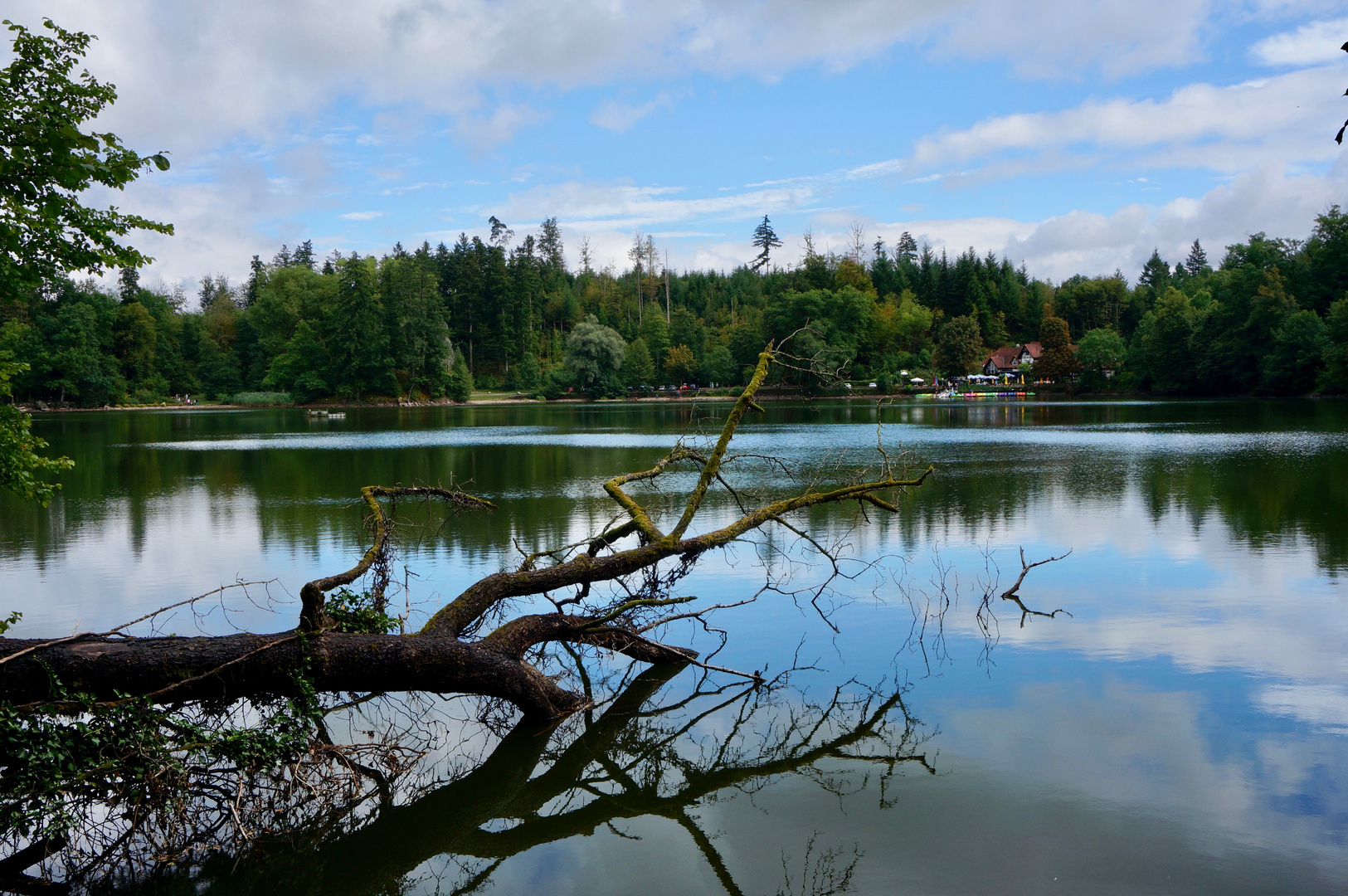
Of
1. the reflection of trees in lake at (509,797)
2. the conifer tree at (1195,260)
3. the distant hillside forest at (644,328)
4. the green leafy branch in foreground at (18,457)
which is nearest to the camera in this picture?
the reflection of trees in lake at (509,797)

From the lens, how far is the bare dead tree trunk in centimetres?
539

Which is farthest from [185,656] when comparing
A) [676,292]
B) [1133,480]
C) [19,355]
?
[676,292]

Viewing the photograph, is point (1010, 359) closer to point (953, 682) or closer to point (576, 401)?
point (576, 401)

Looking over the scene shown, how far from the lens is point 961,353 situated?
92.6m

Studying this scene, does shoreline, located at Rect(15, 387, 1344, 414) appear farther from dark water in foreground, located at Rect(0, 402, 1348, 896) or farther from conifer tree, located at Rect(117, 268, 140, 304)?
dark water in foreground, located at Rect(0, 402, 1348, 896)

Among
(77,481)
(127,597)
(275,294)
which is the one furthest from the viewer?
(275,294)

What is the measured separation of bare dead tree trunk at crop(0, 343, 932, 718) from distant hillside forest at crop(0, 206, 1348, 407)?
193 feet

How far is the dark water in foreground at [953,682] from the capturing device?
5184 millimetres

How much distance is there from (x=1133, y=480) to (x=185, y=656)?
21439 millimetres

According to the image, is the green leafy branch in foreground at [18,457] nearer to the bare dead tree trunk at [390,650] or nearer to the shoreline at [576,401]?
the bare dead tree trunk at [390,650]

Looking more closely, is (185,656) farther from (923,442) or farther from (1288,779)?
(923,442)

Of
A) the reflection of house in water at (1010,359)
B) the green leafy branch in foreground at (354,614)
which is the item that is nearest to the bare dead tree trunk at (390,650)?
the green leafy branch in foreground at (354,614)

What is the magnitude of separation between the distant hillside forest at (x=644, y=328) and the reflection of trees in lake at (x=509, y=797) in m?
59.9

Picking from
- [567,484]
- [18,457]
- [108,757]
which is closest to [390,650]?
[108,757]
